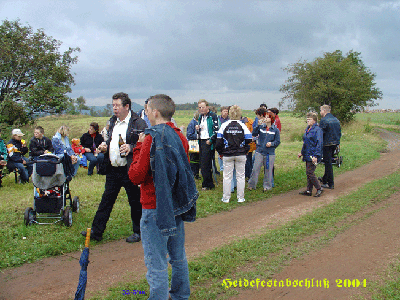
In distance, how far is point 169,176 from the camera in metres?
3.25

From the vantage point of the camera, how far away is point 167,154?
323 cm

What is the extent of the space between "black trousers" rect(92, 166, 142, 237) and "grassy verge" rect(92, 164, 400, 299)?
1430 millimetres

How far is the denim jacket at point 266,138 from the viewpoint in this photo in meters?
9.45

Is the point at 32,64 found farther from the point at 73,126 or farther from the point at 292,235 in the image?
the point at 292,235

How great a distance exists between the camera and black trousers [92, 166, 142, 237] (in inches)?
220

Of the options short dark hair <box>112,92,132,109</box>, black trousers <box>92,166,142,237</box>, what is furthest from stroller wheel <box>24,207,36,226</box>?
short dark hair <box>112,92,132,109</box>

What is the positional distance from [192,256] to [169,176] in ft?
8.14

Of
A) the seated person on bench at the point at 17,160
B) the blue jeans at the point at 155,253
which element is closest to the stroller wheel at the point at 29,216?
the blue jeans at the point at 155,253

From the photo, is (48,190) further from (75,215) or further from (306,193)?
(306,193)

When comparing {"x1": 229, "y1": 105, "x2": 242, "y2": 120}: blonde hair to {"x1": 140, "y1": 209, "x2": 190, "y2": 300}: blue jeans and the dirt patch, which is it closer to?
the dirt patch

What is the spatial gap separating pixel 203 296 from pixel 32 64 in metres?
21.6

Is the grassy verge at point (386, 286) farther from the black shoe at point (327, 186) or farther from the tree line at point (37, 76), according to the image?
the tree line at point (37, 76)

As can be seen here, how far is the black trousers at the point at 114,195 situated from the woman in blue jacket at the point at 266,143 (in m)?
4.76

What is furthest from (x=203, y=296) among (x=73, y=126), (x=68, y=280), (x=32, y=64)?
(x=73, y=126)
